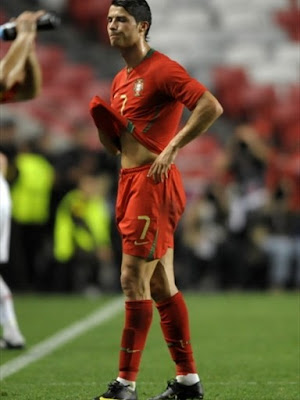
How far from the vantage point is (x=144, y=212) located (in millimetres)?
5500

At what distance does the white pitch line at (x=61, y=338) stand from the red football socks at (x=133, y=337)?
1.43m

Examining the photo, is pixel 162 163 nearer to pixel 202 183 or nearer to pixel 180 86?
pixel 180 86

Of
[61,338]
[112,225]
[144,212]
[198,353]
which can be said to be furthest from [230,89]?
[144,212]

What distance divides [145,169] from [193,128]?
0.34m

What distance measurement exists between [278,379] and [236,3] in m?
13.3

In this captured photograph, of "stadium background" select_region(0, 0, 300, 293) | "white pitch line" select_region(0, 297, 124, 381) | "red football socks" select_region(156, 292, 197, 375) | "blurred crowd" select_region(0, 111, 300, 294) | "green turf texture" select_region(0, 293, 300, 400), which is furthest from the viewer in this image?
"stadium background" select_region(0, 0, 300, 293)

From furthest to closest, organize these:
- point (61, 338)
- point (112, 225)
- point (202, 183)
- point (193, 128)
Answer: point (202, 183) < point (112, 225) < point (61, 338) < point (193, 128)

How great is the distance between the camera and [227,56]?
59.9 feet

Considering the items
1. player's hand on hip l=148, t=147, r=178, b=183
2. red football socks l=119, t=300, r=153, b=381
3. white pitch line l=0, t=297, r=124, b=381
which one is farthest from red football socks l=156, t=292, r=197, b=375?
white pitch line l=0, t=297, r=124, b=381

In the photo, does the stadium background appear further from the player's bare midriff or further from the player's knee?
the player's knee

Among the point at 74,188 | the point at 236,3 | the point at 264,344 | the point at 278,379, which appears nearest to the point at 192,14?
the point at 236,3

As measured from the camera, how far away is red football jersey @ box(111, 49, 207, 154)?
542 centimetres

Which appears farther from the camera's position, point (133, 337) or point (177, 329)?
point (177, 329)

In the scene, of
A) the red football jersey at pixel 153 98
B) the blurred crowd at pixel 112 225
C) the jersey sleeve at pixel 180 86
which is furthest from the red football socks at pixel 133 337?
the blurred crowd at pixel 112 225
